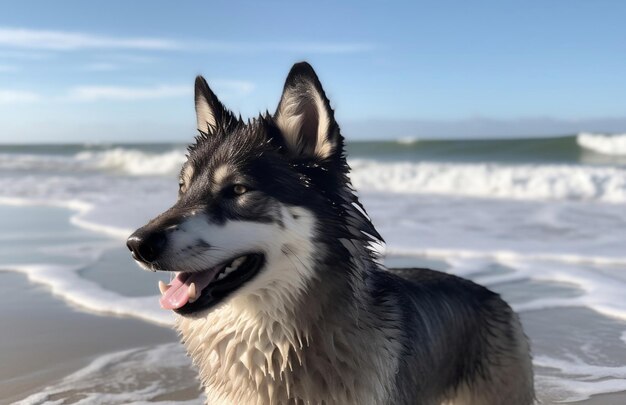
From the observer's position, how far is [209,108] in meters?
3.25

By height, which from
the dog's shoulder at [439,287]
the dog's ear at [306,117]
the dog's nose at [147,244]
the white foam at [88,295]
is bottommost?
the white foam at [88,295]

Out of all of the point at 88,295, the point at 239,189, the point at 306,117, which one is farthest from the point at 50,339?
the point at 306,117

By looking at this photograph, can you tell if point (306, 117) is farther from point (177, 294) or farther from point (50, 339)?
point (50, 339)

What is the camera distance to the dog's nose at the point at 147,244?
96.2 inches

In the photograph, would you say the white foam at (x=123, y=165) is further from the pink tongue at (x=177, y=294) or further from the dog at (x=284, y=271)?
the pink tongue at (x=177, y=294)

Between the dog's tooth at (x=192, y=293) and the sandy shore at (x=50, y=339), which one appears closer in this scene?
the dog's tooth at (x=192, y=293)

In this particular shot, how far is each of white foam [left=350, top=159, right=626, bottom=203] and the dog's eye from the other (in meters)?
14.0

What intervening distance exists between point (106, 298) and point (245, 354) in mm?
4078

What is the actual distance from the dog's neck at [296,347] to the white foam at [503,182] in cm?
1369

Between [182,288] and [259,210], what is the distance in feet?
1.53

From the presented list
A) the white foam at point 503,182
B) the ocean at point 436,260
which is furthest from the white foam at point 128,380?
the white foam at point 503,182

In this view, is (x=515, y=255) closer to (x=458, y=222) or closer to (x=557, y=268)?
(x=557, y=268)

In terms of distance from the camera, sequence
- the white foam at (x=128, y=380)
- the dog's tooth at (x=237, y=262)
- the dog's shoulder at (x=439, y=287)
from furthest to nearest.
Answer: the white foam at (x=128, y=380) → the dog's shoulder at (x=439, y=287) → the dog's tooth at (x=237, y=262)

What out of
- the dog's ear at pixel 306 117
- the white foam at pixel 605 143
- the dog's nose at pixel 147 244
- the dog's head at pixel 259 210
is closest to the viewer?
the dog's nose at pixel 147 244
